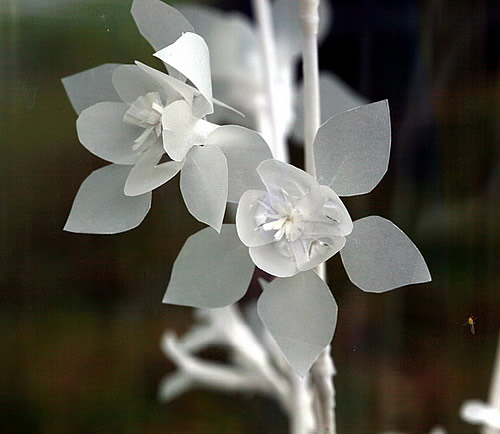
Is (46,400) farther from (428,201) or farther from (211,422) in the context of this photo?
(428,201)

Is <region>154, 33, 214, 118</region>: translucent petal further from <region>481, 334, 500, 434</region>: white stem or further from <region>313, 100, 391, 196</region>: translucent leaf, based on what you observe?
<region>481, 334, 500, 434</region>: white stem

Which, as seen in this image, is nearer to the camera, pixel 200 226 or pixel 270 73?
pixel 200 226

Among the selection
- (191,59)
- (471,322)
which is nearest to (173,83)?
(191,59)

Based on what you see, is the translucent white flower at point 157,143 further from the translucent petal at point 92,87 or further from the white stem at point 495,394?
the white stem at point 495,394

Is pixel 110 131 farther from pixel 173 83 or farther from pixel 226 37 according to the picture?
pixel 226 37

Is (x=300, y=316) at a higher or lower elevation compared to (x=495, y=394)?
higher

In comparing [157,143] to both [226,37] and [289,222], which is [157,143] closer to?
[289,222]

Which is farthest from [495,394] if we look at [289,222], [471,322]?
[289,222]
